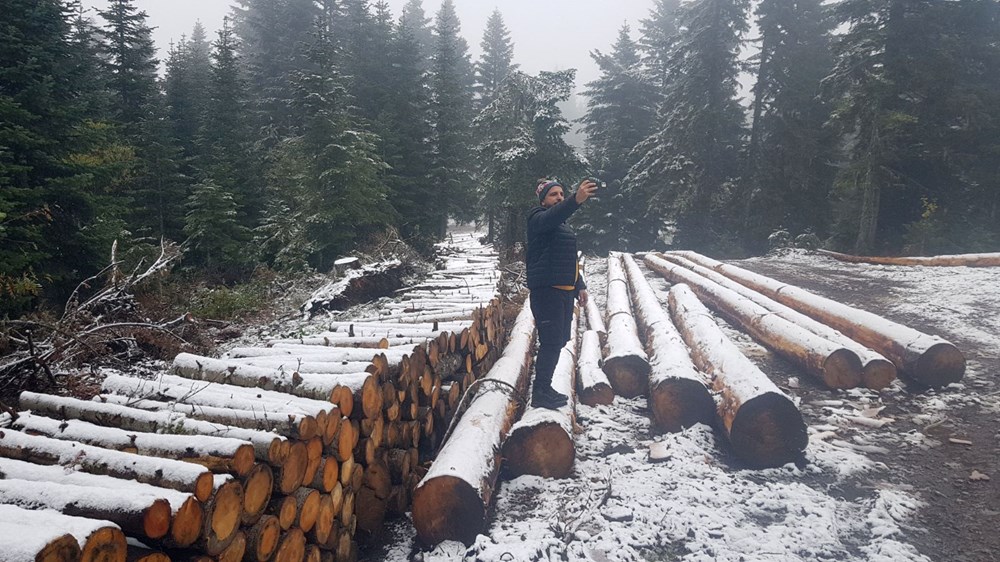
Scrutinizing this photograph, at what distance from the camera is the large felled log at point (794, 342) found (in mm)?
6430

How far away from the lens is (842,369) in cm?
644

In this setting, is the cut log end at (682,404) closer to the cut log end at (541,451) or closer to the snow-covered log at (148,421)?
the cut log end at (541,451)

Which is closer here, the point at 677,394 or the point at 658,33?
the point at 677,394

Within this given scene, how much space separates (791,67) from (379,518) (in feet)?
87.5

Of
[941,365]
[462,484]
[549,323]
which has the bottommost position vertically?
[462,484]

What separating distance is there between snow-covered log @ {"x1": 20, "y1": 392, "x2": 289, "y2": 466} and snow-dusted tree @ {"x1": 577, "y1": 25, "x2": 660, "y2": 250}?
24.6 metres

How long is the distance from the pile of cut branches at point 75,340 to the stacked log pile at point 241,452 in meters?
1.80

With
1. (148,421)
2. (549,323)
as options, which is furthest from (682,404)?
(148,421)

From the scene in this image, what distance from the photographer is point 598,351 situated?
7863 mm

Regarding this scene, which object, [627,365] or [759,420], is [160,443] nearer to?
[759,420]

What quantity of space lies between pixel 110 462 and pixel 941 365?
8534 mm

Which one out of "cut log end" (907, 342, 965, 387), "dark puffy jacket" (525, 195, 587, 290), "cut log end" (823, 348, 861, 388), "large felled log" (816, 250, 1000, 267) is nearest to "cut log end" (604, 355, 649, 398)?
"dark puffy jacket" (525, 195, 587, 290)

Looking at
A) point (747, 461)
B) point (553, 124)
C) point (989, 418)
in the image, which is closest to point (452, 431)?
point (747, 461)

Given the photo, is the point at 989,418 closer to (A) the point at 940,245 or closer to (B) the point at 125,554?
(B) the point at 125,554
